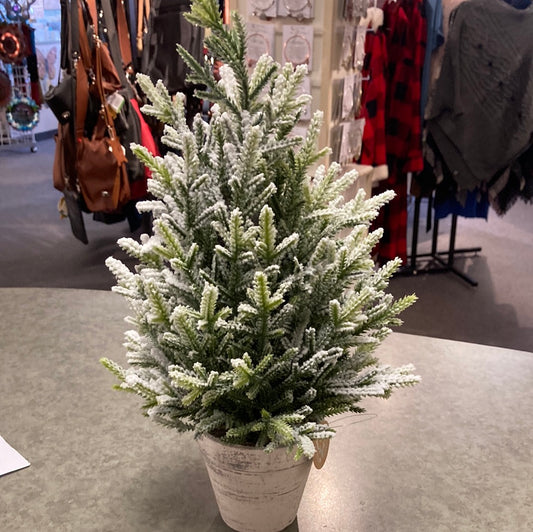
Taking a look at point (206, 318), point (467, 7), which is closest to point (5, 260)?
point (467, 7)

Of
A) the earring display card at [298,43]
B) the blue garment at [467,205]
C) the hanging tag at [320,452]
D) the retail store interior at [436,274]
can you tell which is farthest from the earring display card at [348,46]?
the hanging tag at [320,452]

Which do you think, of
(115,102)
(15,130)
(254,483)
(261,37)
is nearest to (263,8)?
(261,37)

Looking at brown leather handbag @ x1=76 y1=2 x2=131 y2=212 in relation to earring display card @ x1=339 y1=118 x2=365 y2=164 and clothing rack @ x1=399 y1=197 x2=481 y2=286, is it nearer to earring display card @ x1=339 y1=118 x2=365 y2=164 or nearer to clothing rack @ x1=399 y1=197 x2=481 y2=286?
earring display card @ x1=339 y1=118 x2=365 y2=164

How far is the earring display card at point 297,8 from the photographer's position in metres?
2.43

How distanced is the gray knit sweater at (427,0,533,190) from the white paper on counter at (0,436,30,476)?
2740 millimetres

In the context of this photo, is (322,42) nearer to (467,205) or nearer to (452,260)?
(467,205)

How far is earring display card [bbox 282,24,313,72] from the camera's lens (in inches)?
97.3

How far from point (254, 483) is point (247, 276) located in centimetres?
27

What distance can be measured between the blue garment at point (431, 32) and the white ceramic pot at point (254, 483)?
285 centimetres

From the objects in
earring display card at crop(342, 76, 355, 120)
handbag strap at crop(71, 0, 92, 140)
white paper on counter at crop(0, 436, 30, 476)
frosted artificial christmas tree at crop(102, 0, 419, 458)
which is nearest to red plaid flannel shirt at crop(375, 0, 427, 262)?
earring display card at crop(342, 76, 355, 120)

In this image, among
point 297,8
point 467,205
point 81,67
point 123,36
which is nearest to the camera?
point 297,8

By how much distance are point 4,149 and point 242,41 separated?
6970 mm

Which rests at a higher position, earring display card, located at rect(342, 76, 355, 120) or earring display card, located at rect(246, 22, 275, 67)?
earring display card, located at rect(246, 22, 275, 67)

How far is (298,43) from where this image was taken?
249cm
